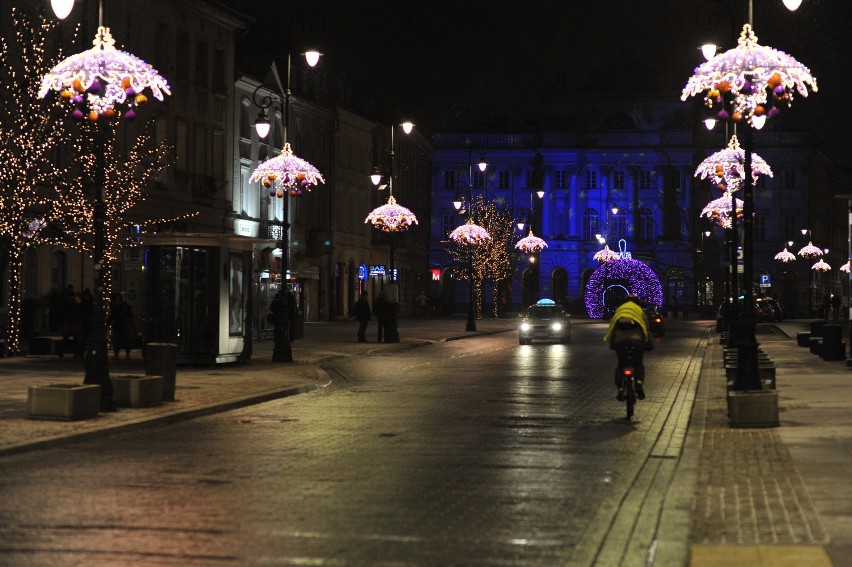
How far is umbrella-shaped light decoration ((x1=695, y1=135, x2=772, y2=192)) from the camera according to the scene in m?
34.7

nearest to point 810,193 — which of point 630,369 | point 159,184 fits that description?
point 159,184

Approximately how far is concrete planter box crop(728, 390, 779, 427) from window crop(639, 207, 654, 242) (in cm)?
10590

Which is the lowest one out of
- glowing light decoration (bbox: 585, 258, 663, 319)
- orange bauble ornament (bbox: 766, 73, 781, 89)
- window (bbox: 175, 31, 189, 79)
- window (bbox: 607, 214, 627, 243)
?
glowing light decoration (bbox: 585, 258, 663, 319)

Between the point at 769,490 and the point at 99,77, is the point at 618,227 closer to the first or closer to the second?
the point at 99,77

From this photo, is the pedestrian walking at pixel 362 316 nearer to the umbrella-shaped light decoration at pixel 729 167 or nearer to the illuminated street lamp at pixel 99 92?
the umbrella-shaped light decoration at pixel 729 167

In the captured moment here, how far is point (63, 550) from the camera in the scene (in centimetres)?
938

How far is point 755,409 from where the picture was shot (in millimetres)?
18125

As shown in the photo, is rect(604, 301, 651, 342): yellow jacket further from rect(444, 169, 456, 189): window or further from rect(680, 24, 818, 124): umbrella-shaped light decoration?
rect(444, 169, 456, 189): window

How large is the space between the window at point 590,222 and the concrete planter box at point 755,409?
106 meters

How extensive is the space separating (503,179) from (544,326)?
7483cm

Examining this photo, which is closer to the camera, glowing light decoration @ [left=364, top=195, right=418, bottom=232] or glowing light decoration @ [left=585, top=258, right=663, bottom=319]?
glowing light decoration @ [left=364, top=195, right=418, bottom=232]

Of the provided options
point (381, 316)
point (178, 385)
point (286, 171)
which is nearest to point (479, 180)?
point (381, 316)

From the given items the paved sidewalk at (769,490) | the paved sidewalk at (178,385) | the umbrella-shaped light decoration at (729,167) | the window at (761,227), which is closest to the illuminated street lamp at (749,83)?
the paved sidewalk at (769,490)

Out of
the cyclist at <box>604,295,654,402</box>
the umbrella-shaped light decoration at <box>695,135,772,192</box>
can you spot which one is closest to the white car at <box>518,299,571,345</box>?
the umbrella-shaped light decoration at <box>695,135,772,192</box>
